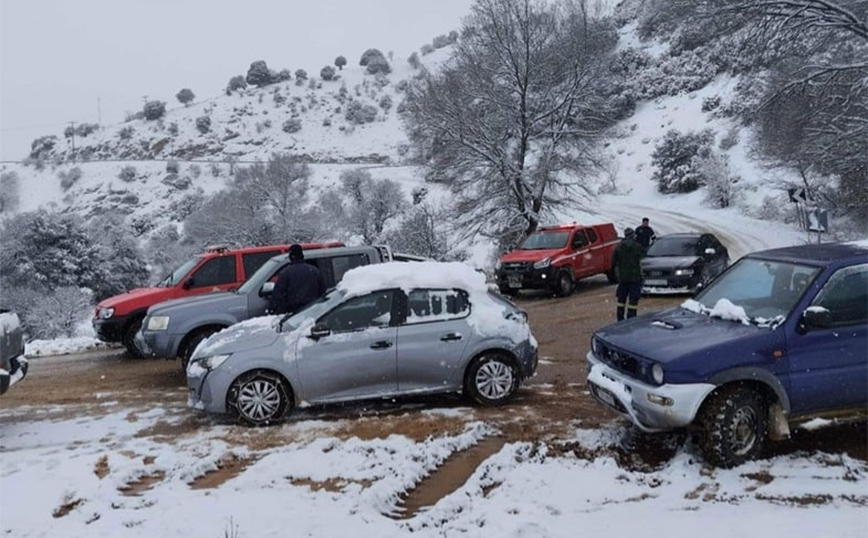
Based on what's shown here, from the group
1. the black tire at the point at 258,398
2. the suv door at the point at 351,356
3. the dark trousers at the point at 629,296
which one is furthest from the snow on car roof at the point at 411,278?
the dark trousers at the point at 629,296

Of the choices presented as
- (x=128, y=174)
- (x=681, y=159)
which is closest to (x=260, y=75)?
(x=128, y=174)

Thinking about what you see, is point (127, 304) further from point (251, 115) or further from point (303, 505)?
point (251, 115)

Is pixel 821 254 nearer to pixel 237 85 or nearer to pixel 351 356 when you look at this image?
pixel 351 356

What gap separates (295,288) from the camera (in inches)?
338

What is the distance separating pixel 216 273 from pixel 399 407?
5.53m

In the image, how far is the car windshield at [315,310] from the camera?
23.8ft

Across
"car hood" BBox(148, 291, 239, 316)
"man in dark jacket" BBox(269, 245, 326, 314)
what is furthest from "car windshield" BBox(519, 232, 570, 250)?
"man in dark jacket" BBox(269, 245, 326, 314)

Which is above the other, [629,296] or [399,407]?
[629,296]

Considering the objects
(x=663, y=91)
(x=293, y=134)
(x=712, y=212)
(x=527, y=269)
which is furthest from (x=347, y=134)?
(x=527, y=269)

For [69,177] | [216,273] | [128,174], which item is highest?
[69,177]

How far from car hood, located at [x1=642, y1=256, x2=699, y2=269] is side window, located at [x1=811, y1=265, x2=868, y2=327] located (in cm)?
942

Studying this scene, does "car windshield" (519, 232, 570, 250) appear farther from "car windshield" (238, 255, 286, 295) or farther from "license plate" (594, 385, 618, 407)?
"license plate" (594, 385, 618, 407)

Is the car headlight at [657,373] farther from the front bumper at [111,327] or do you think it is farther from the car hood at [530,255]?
the car hood at [530,255]

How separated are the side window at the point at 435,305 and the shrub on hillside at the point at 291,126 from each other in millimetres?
61413
